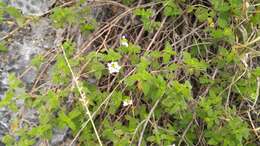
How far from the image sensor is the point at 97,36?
2.04 meters

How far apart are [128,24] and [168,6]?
211mm

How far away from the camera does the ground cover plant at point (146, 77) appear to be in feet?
5.82

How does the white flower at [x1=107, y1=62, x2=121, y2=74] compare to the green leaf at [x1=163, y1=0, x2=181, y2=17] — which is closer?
the white flower at [x1=107, y1=62, x2=121, y2=74]

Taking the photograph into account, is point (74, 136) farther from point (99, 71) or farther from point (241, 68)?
point (241, 68)

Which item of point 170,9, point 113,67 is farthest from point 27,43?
point 170,9

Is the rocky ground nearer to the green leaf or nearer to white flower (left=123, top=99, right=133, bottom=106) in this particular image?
white flower (left=123, top=99, right=133, bottom=106)

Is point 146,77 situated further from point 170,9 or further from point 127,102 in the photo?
point 170,9

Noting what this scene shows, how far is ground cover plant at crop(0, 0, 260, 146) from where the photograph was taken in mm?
1774

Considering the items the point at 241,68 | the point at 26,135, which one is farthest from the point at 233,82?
the point at 26,135

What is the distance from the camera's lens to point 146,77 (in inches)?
67.2

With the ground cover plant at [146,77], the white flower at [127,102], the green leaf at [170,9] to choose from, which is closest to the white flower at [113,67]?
the ground cover plant at [146,77]

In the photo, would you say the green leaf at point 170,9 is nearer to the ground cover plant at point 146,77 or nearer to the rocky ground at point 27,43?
the ground cover plant at point 146,77

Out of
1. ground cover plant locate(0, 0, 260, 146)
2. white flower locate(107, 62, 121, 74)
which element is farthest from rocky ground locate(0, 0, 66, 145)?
white flower locate(107, 62, 121, 74)

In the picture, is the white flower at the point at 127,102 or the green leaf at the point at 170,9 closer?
the white flower at the point at 127,102
